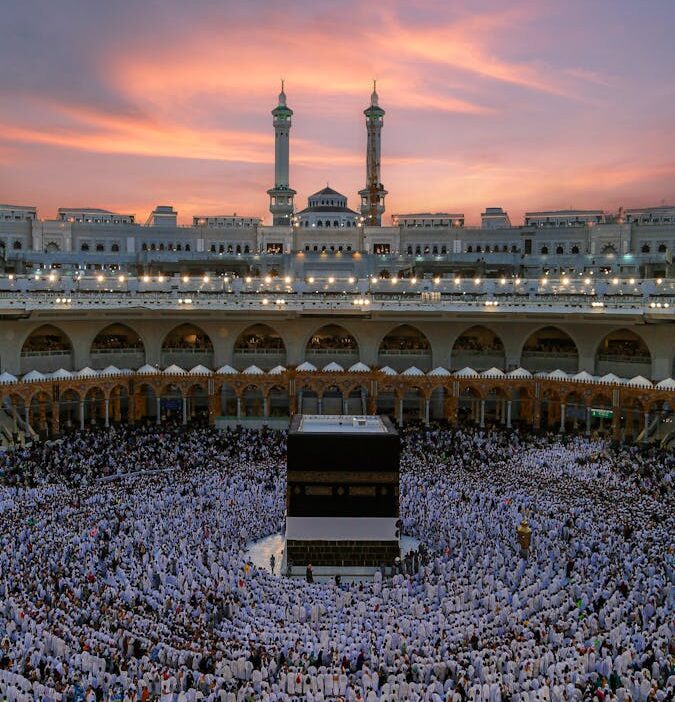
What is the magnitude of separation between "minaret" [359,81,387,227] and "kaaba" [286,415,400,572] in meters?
49.6

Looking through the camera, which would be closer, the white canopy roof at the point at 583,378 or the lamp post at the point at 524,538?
the lamp post at the point at 524,538

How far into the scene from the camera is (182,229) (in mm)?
54781

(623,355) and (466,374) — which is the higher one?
(623,355)

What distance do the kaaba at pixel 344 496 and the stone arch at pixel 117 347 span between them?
64.4ft

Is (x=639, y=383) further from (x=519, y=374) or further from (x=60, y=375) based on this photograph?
(x=60, y=375)

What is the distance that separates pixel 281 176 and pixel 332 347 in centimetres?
3044

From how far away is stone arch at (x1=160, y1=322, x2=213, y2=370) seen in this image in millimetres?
35312

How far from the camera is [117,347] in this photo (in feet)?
115

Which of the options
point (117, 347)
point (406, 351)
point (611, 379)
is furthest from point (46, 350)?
point (611, 379)

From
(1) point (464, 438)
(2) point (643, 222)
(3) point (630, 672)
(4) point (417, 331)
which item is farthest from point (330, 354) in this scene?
(2) point (643, 222)

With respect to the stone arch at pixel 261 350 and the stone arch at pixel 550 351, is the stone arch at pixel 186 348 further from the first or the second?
the stone arch at pixel 550 351

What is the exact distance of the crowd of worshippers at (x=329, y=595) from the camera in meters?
11.0

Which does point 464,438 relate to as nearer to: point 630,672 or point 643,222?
point 630,672

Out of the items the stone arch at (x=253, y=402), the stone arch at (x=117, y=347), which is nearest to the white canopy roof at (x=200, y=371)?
the stone arch at (x=253, y=402)
